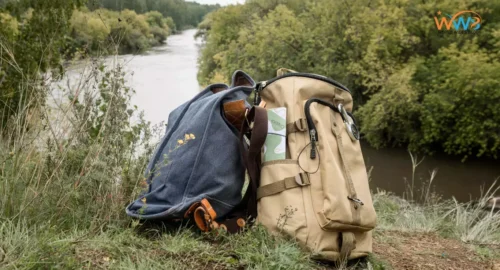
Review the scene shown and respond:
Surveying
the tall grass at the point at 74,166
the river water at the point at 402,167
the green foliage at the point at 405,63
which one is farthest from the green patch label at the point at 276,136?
the green foliage at the point at 405,63

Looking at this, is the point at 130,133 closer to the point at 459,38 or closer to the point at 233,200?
the point at 233,200

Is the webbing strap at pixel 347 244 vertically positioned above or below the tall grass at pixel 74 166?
below

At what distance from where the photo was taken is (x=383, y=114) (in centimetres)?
1478

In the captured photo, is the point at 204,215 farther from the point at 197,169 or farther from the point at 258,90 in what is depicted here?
the point at 258,90

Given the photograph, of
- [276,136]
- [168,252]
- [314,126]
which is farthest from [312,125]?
[168,252]

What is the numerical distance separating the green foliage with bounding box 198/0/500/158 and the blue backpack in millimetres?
12545

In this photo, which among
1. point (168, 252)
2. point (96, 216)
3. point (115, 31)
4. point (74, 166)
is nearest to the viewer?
point (168, 252)

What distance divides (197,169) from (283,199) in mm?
397

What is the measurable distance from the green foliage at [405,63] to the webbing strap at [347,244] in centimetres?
1247

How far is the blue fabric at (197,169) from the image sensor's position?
2.08 m

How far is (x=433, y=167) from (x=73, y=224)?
13.2 metres

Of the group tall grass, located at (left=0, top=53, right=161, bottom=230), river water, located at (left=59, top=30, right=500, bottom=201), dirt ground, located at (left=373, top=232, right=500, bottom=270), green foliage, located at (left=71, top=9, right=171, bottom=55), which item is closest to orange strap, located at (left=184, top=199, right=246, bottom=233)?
tall grass, located at (left=0, top=53, right=161, bottom=230)

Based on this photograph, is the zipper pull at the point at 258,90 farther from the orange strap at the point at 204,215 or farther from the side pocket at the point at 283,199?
the orange strap at the point at 204,215

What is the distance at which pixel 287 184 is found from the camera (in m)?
2.10
